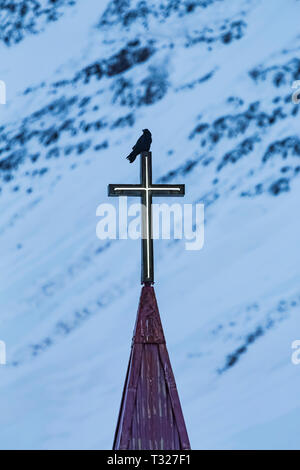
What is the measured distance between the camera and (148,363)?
18031 millimetres

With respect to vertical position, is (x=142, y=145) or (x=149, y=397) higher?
(x=142, y=145)

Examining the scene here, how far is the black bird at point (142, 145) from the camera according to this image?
1933 cm

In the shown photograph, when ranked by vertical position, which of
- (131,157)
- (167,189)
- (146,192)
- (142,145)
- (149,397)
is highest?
(142,145)

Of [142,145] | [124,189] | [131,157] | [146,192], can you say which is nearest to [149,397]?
[146,192]

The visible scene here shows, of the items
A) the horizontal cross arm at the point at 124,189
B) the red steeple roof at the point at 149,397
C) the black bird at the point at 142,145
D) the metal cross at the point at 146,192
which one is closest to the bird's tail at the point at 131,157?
the black bird at the point at 142,145

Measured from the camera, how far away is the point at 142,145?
19.3 m

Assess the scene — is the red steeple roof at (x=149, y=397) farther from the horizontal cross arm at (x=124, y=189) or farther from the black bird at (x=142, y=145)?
the black bird at (x=142, y=145)

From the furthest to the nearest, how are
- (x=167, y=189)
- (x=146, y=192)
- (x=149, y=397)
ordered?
(x=167, y=189) → (x=146, y=192) → (x=149, y=397)

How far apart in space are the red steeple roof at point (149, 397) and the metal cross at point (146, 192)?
2.55 feet

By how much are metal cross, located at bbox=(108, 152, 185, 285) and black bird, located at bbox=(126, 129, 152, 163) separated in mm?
117

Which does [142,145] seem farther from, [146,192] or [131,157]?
[146,192]

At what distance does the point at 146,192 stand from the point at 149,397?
325cm
